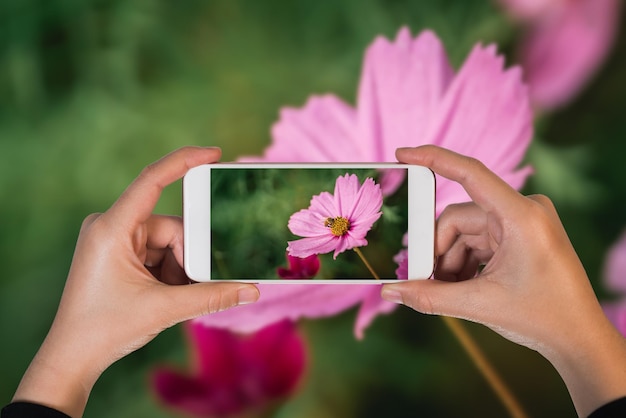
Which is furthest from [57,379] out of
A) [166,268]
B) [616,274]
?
[616,274]

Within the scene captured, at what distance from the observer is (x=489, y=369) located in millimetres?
738

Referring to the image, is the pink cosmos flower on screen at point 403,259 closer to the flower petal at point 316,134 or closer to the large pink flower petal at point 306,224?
the large pink flower petal at point 306,224

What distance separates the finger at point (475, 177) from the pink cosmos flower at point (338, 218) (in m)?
0.05

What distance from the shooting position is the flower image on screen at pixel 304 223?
21.4 inches

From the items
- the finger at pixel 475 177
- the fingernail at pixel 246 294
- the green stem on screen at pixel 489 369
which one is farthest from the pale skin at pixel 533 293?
the green stem on screen at pixel 489 369

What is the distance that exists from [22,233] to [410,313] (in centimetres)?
45

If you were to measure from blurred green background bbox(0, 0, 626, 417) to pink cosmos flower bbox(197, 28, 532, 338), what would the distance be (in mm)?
17

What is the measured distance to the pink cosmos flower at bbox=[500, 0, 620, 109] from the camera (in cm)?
73

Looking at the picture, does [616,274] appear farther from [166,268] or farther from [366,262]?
[166,268]

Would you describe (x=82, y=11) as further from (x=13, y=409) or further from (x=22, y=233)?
(x=13, y=409)

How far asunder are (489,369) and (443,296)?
10.7 inches

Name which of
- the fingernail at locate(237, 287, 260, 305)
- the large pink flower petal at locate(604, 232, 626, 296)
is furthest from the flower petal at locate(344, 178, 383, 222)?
the large pink flower petal at locate(604, 232, 626, 296)

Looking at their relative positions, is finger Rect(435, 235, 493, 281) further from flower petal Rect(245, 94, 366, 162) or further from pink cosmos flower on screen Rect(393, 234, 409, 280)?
flower petal Rect(245, 94, 366, 162)

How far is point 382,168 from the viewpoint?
538 mm
